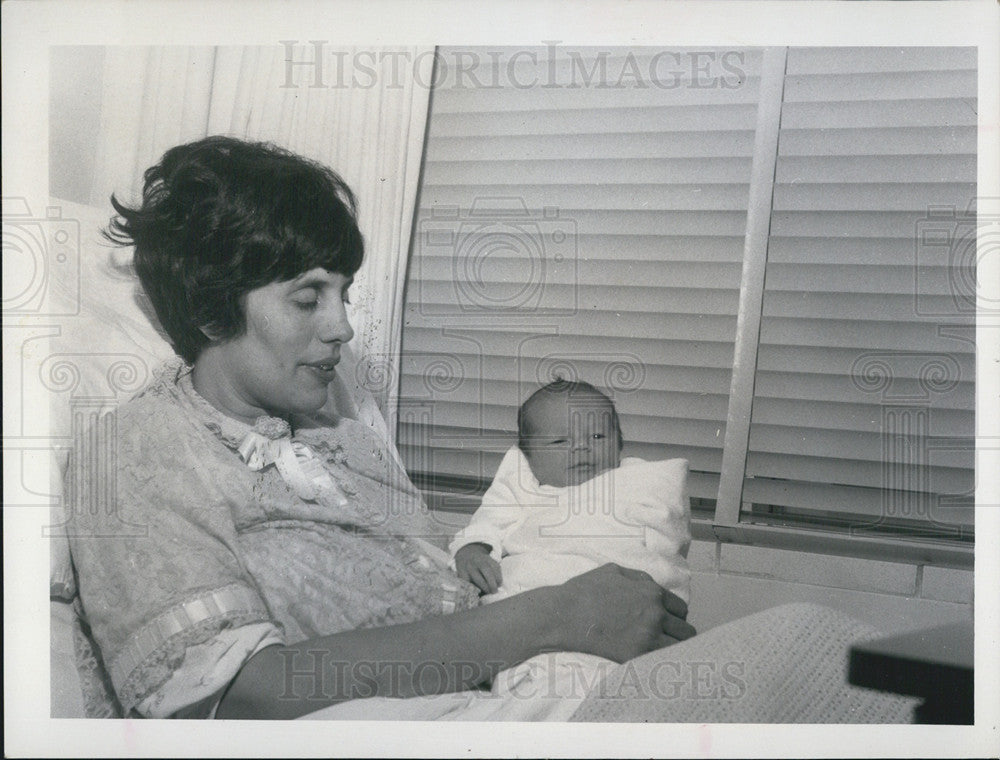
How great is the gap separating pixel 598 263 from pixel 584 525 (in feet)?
1.68

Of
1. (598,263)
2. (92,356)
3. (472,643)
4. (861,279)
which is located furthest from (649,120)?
(92,356)

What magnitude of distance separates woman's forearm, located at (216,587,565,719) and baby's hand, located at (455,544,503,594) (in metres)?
0.04

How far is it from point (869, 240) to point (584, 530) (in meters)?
0.80

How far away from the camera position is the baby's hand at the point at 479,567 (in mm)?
1764

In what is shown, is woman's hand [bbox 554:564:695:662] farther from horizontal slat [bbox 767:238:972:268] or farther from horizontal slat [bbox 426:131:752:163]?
horizontal slat [bbox 426:131:752:163]

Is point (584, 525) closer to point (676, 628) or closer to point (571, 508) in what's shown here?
point (571, 508)

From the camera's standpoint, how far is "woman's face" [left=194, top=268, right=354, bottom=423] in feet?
5.73

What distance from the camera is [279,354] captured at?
5.75ft

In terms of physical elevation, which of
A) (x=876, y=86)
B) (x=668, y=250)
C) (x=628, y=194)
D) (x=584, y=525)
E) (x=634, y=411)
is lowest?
(x=584, y=525)

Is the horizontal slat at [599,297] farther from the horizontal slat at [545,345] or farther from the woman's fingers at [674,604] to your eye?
the woman's fingers at [674,604]

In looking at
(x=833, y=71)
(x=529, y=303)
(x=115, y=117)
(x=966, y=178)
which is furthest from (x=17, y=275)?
(x=966, y=178)

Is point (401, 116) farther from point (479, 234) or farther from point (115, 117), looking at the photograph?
point (115, 117)

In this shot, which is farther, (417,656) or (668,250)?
(668,250)

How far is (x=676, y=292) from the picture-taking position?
1825 mm
